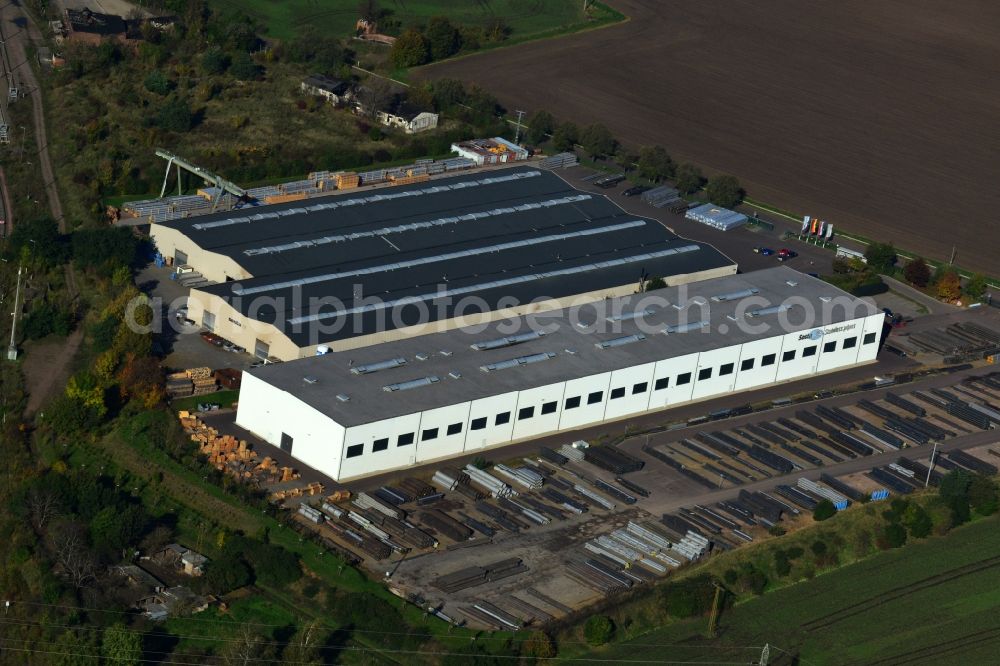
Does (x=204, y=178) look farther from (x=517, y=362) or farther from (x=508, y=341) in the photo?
(x=517, y=362)

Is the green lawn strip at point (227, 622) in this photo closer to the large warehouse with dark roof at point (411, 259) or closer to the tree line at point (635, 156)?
the large warehouse with dark roof at point (411, 259)

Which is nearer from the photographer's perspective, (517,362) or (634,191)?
(517,362)

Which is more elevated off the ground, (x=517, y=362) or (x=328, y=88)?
(x=517, y=362)

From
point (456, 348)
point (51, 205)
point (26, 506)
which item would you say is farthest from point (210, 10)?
point (26, 506)

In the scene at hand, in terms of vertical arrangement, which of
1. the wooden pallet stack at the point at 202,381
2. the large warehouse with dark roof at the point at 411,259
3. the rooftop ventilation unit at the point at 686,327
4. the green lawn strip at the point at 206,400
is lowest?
the green lawn strip at the point at 206,400

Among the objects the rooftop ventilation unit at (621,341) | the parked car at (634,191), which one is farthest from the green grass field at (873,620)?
the parked car at (634,191)

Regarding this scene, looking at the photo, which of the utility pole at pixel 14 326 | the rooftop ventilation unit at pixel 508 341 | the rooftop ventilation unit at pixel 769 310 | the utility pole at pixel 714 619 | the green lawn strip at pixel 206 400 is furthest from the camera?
the rooftop ventilation unit at pixel 769 310

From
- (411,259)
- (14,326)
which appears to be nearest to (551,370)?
(411,259)
